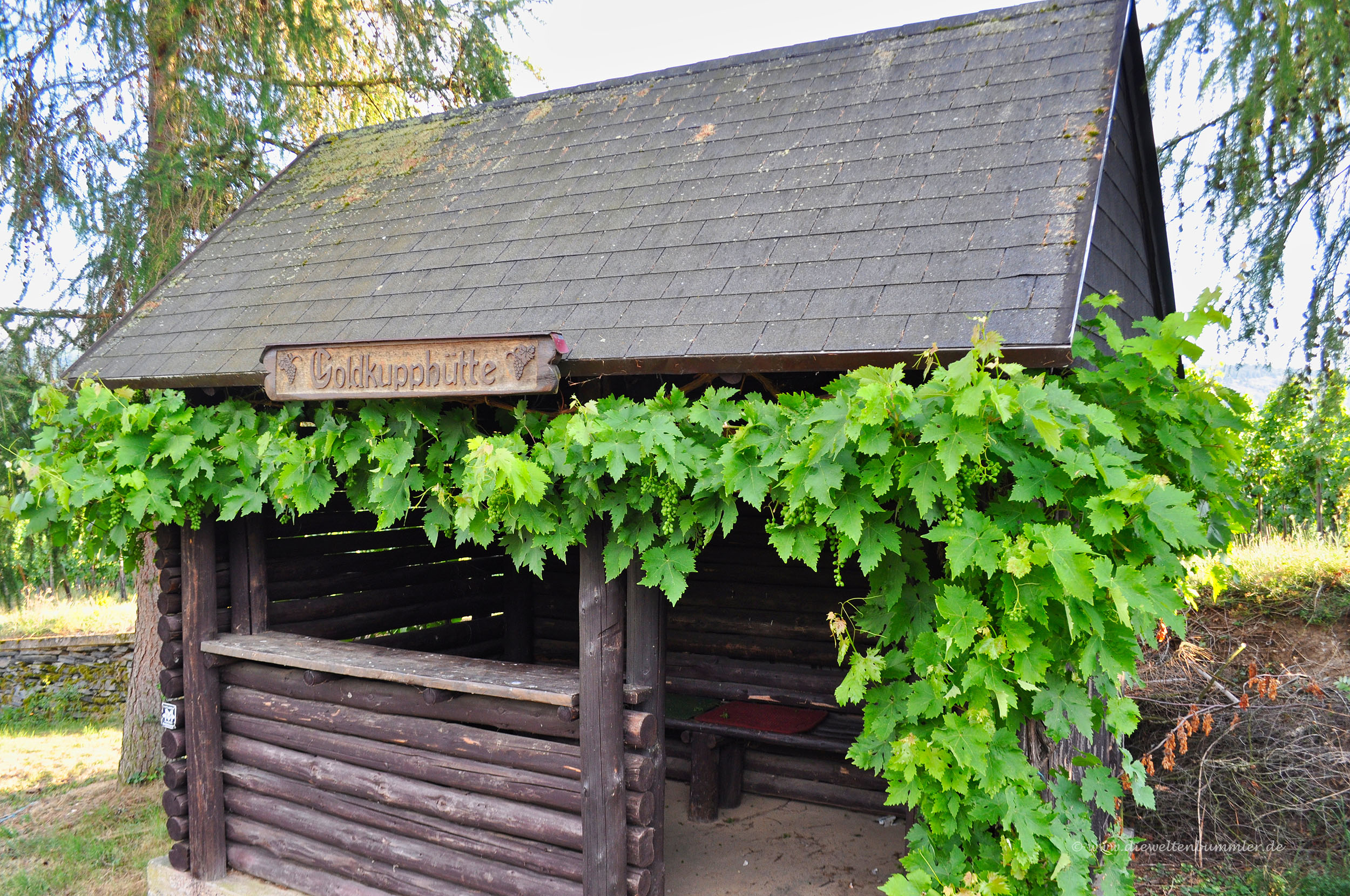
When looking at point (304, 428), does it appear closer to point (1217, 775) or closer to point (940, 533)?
point (940, 533)

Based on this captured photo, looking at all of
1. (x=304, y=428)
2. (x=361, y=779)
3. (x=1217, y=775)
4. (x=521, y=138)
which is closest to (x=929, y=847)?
(x=361, y=779)

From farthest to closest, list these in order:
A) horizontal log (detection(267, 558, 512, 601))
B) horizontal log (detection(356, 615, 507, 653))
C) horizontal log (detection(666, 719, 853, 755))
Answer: horizontal log (detection(356, 615, 507, 653))
horizontal log (detection(267, 558, 512, 601))
horizontal log (detection(666, 719, 853, 755))

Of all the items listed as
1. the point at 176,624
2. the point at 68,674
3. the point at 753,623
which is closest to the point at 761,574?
the point at 753,623

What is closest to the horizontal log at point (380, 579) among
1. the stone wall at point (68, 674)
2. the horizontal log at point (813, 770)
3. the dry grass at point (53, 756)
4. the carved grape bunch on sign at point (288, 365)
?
the carved grape bunch on sign at point (288, 365)

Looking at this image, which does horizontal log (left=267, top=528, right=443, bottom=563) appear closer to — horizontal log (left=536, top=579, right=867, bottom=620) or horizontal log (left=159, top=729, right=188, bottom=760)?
horizontal log (left=159, top=729, right=188, bottom=760)

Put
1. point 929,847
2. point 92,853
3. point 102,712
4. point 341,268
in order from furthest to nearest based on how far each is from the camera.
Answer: point 102,712
point 92,853
point 341,268
point 929,847

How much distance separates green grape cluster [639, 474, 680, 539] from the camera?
3.44m

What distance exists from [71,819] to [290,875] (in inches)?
129

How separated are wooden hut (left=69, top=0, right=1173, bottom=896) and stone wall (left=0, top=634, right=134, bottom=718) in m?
5.75

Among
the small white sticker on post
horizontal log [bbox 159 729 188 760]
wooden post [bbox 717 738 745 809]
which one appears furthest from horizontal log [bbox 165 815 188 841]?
wooden post [bbox 717 738 745 809]

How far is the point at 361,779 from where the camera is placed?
4809 millimetres

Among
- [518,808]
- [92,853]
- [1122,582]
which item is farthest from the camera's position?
[92,853]

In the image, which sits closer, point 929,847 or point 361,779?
point 929,847

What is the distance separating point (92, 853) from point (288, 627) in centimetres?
248
